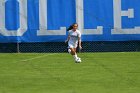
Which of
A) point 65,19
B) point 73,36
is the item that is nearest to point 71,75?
point 73,36

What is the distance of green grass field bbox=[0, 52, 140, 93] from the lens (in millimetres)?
13203

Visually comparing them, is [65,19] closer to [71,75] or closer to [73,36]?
[73,36]

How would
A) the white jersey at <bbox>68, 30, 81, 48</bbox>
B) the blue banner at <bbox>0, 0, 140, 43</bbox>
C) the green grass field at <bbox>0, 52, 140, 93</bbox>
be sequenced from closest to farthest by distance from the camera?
the green grass field at <bbox>0, 52, 140, 93</bbox> < the white jersey at <bbox>68, 30, 81, 48</bbox> < the blue banner at <bbox>0, 0, 140, 43</bbox>

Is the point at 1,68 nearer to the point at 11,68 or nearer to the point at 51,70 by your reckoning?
the point at 11,68

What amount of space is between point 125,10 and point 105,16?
43.1 inches

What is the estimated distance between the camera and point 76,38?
21.4 m

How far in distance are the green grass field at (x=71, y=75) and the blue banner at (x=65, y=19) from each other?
122 inches

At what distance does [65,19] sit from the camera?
86.7ft

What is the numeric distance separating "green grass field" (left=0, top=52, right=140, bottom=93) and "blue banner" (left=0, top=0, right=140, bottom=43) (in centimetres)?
310

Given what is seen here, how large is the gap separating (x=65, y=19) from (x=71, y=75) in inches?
414

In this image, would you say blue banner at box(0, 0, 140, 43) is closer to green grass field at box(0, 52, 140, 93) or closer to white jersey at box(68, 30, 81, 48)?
green grass field at box(0, 52, 140, 93)

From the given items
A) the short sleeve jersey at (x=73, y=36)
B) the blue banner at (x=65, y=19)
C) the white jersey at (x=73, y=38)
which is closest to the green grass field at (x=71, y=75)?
the white jersey at (x=73, y=38)

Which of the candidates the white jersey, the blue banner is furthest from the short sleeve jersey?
the blue banner

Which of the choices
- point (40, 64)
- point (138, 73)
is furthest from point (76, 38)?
point (138, 73)
